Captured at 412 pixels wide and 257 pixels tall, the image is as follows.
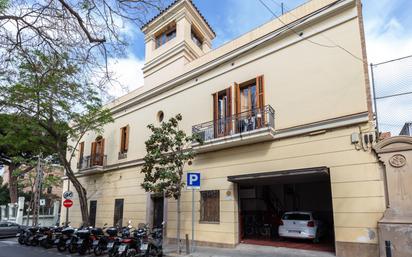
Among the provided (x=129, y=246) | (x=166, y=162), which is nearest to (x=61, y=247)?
(x=129, y=246)

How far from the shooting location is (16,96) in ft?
47.1

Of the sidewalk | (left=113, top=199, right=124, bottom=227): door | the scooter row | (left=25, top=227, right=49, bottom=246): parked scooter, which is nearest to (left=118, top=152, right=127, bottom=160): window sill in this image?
(left=113, top=199, right=124, bottom=227): door

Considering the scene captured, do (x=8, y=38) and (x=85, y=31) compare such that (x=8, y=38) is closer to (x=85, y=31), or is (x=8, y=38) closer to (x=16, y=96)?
(x=85, y=31)

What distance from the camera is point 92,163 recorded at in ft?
66.6

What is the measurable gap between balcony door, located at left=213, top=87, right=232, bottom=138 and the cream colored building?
0.05m

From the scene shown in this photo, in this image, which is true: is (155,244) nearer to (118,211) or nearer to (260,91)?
(260,91)

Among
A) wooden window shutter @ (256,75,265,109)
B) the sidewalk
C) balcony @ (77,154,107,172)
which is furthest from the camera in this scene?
balcony @ (77,154,107,172)


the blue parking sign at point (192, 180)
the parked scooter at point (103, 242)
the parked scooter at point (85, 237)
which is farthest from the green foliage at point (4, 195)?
the blue parking sign at point (192, 180)

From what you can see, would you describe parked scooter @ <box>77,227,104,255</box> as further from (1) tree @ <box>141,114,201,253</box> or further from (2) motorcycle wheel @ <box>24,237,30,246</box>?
(2) motorcycle wheel @ <box>24,237,30,246</box>

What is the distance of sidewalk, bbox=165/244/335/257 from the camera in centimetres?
1024

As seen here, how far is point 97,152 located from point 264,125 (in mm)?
13494

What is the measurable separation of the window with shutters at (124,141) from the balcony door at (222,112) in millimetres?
7092

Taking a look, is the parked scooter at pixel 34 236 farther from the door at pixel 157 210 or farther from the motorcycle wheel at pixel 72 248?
the door at pixel 157 210

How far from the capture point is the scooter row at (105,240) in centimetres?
1014
